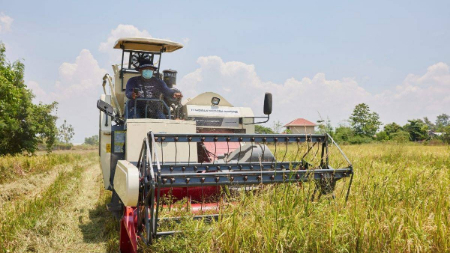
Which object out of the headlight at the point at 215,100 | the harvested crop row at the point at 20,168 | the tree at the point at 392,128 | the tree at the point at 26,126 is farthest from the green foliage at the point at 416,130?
the headlight at the point at 215,100

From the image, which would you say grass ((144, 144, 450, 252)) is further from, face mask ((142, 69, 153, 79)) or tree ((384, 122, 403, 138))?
tree ((384, 122, 403, 138))

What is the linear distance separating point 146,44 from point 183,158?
291cm

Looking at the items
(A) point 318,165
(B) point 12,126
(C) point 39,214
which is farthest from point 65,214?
(B) point 12,126

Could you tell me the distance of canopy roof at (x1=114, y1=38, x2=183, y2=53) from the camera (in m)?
7.66

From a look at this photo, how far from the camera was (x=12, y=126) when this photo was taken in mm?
26359

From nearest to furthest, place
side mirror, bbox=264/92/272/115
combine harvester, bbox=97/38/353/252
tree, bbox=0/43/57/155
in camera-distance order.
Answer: combine harvester, bbox=97/38/353/252
side mirror, bbox=264/92/272/115
tree, bbox=0/43/57/155

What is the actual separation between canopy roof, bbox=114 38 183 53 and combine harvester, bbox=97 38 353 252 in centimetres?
2

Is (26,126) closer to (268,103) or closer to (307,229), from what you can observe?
Result: (268,103)

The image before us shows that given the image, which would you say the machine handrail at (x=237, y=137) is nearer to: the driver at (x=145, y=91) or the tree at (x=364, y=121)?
the driver at (x=145, y=91)

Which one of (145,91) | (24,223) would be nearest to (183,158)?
(145,91)

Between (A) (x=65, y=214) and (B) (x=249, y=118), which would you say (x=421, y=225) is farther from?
(A) (x=65, y=214)

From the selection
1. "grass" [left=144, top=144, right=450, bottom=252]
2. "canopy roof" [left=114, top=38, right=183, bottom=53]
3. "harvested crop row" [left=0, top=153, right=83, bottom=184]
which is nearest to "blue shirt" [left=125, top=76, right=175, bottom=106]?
"canopy roof" [left=114, top=38, right=183, bottom=53]

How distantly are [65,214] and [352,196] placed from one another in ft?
17.6

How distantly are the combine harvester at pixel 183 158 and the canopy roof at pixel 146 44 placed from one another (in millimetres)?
20
